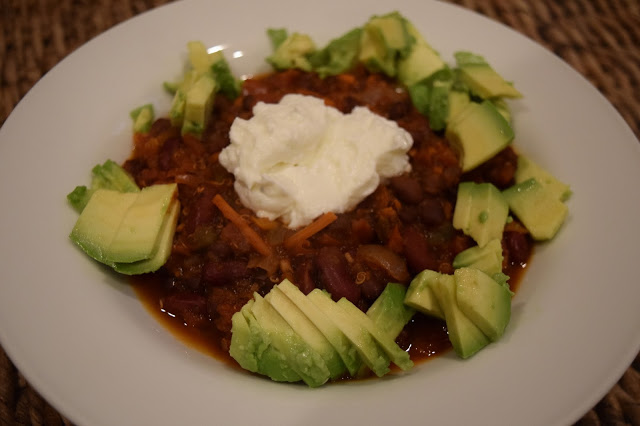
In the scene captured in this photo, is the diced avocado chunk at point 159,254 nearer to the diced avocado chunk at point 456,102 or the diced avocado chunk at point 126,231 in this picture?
the diced avocado chunk at point 126,231

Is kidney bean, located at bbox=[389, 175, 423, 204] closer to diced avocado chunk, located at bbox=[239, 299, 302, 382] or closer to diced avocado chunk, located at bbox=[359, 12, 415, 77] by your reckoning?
diced avocado chunk, located at bbox=[359, 12, 415, 77]

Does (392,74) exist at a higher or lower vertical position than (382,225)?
higher

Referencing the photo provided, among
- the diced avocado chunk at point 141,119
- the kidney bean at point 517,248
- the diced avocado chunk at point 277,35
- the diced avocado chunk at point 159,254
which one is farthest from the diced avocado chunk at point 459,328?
the diced avocado chunk at point 277,35

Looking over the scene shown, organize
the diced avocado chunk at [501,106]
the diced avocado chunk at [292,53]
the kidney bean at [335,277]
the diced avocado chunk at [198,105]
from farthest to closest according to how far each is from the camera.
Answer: the diced avocado chunk at [292,53] → the diced avocado chunk at [501,106] → the diced avocado chunk at [198,105] → the kidney bean at [335,277]

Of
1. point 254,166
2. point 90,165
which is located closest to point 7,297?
point 90,165

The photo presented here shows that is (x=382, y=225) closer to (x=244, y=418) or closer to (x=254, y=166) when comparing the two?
(x=254, y=166)

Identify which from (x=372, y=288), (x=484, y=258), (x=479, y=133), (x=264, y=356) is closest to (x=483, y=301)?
(x=484, y=258)
